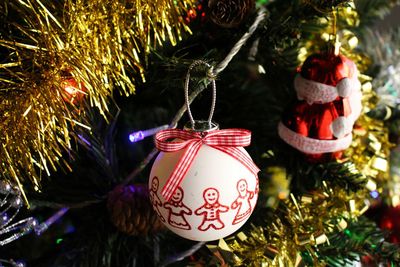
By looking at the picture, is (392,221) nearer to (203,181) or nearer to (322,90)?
(322,90)

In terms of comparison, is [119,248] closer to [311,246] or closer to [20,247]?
[20,247]

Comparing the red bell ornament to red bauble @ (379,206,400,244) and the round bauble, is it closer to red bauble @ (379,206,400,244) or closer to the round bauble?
the round bauble

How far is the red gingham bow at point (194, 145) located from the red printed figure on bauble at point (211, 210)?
3cm

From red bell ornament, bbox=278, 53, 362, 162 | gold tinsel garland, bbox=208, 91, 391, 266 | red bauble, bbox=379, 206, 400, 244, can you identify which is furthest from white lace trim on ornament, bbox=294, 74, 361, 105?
red bauble, bbox=379, 206, 400, 244

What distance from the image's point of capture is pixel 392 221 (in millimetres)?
813

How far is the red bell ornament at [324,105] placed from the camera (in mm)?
553

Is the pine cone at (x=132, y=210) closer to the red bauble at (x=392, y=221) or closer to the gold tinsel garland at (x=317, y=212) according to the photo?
the gold tinsel garland at (x=317, y=212)

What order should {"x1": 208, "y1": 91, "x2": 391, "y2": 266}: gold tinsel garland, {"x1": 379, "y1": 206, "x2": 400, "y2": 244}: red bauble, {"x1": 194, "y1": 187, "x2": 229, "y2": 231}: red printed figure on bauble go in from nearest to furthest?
{"x1": 194, "y1": 187, "x2": 229, "y2": 231}: red printed figure on bauble < {"x1": 208, "y1": 91, "x2": 391, "y2": 266}: gold tinsel garland < {"x1": 379, "y1": 206, "x2": 400, "y2": 244}: red bauble

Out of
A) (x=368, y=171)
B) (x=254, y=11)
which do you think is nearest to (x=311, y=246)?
(x=368, y=171)

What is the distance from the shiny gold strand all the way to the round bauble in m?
0.10

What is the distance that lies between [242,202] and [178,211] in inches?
2.4

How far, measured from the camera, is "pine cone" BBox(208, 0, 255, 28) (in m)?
0.51

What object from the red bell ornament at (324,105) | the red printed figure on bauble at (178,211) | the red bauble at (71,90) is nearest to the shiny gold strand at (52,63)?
the red bauble at (71,90)

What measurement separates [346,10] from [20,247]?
1.89 feet
